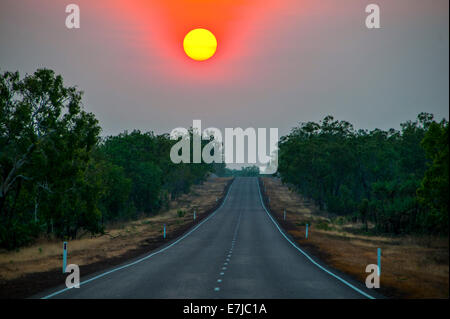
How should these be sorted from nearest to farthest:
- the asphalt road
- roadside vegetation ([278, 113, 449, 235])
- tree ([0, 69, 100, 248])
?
1. the asphalt road
2. tree ([0, 69, 100, 248])
3. roadside vegetation ([278, 113, 449, 235])

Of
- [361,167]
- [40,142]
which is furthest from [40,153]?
[361,167]

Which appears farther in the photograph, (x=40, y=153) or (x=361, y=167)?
(x=361, y=167)

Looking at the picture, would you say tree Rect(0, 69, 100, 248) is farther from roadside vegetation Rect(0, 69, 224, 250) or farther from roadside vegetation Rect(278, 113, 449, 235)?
roadside vegetation Rect(278, 113, 449, 235)

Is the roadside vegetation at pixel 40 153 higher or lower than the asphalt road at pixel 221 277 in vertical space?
higher

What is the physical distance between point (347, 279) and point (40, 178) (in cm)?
2007

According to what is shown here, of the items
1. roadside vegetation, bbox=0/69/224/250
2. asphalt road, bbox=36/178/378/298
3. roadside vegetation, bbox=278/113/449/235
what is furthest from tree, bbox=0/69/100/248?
roadside vegetation, bbox=278/113/449/235

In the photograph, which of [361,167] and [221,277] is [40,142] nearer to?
[221,277]

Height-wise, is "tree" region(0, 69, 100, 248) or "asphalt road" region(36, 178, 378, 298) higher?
"tree" region(0, 69, 100, 248)

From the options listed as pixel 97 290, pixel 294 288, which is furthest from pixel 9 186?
pixel 294 288

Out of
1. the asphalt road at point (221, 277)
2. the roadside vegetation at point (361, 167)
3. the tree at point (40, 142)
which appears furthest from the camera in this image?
the roadside vegetation at point (361, 167)

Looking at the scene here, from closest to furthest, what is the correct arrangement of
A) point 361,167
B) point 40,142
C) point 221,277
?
point 221,277 < point 40,142 < point 361,167

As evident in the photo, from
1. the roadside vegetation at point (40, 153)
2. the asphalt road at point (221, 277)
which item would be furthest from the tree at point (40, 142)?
the asphalt road at point (221, 277)

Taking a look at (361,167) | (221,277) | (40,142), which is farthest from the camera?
(361,167)

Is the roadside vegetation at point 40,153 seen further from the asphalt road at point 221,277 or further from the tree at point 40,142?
the asphalt road at point 221,277
